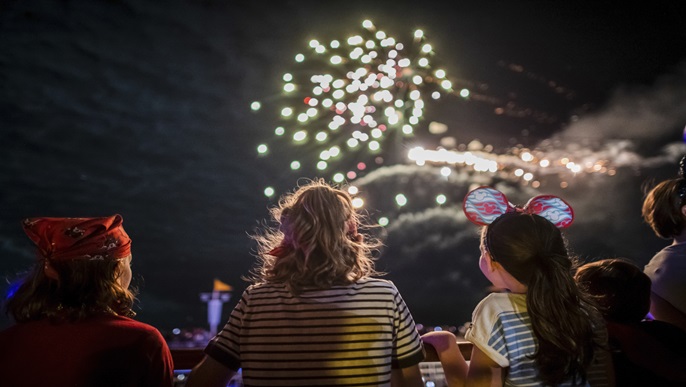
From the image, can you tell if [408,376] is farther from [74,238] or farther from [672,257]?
[672,257]

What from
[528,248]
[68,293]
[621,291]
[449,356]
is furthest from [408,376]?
[68,293]

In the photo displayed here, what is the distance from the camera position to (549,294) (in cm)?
229

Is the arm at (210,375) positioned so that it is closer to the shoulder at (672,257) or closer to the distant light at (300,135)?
the shoulder at (672,257)

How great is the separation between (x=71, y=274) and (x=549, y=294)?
94.7 inches

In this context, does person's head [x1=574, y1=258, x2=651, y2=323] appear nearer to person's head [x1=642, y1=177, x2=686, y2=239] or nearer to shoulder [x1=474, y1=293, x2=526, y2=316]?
shoulder [x1=474, y1=293, x2=526, y2=316]

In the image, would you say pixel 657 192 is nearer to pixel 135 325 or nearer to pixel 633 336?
pixel 633 336

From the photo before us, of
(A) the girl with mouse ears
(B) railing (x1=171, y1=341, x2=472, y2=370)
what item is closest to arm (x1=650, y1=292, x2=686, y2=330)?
(A) the girl with mouse ears

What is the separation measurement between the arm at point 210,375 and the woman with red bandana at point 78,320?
0.12 meters

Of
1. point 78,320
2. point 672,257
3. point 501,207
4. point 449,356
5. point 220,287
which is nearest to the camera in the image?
point 78,320

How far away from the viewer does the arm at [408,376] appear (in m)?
2.27

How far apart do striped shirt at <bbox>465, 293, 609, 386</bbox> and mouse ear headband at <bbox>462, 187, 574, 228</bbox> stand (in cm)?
61

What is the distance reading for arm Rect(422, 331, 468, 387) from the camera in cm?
241

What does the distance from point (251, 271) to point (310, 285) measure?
2.47 ft

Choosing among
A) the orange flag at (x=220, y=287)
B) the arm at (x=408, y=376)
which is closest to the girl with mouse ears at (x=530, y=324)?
the arm at (x=408, y=376)
